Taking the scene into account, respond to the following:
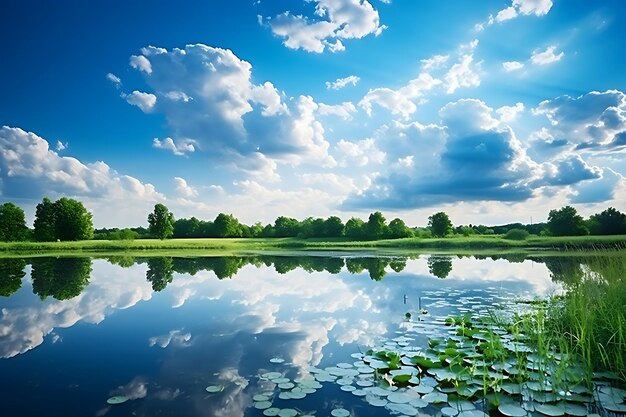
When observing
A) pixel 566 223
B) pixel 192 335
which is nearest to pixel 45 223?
pixel 192 335

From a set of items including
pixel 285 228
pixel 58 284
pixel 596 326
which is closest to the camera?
pixel 596 326

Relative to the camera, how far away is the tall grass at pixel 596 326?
618cm

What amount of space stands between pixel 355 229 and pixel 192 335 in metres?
79.2

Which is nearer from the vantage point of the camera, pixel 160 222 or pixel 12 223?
pixel 12 223

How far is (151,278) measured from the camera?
20.9m

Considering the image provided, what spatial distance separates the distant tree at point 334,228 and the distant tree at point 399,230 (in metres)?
11.6

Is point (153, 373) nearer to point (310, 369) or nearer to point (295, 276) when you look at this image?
point (310, 369)

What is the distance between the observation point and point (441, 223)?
7919 cm

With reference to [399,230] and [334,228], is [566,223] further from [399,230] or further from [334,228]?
[334,228]

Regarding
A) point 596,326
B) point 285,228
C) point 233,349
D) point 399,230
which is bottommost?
point 233,349

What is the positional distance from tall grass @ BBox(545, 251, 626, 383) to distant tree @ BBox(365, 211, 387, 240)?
7402 centimetres

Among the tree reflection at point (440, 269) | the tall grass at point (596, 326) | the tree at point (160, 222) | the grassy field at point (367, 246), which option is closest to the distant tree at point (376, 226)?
the grassy field at point (367, 246)

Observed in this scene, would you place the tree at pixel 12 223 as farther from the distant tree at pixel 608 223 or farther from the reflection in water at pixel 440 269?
the distant tree at pixel 608 223

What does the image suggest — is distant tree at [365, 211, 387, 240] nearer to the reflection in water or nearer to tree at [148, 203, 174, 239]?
tree at [148, 203, 174, 239]
